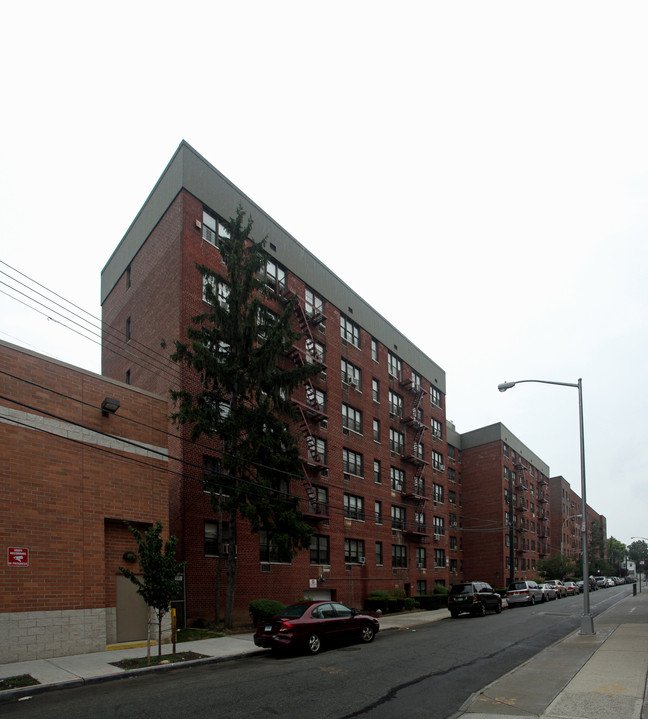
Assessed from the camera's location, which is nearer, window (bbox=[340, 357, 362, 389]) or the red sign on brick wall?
the red sign on brick wall

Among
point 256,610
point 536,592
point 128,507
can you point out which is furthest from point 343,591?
point 128,507

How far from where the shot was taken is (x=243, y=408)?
23.2 metres

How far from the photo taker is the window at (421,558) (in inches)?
1799

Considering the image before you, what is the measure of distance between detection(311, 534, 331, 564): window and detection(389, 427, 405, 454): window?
1112cm

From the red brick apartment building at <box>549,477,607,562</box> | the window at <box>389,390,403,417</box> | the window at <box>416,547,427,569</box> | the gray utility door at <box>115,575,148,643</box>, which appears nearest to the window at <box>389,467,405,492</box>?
the window at <box>389,390,403,417</box>

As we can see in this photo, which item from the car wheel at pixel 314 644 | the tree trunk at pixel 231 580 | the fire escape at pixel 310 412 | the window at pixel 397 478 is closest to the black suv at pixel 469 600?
the fire escape at pixel 310 412

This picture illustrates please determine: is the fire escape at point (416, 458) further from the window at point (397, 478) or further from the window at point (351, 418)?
the window at point (351, 418)

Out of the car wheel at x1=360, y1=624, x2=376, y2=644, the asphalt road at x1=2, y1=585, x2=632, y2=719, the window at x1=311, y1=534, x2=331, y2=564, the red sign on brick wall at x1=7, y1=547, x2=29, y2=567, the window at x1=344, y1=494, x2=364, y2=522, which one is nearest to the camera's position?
the asphalt road at x1=2, y1=585, x2=632, y2=719

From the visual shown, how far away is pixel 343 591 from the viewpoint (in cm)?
3512

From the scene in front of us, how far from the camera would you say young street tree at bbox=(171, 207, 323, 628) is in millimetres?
22672

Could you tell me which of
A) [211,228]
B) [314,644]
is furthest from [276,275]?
[314,644]

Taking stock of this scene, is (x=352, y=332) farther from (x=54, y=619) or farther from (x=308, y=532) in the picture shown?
(x=54, y=619)

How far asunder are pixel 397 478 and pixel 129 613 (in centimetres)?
2776

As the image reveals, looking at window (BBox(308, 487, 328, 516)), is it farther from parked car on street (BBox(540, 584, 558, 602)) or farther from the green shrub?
parked car on street (BBox(540, 584, 558, 602))
